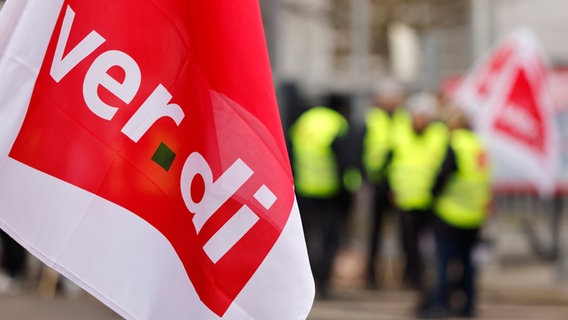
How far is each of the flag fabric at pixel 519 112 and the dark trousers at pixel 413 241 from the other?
158cm

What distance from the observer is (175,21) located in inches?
142

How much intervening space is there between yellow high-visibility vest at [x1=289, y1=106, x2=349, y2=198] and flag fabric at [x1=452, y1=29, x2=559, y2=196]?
198 cm

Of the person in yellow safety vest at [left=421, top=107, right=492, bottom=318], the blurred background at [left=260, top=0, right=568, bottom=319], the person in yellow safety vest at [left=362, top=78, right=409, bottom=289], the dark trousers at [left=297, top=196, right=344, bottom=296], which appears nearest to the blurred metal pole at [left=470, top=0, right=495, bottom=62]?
the blurred background at [left=260, top=0, right=568, bottom=319]

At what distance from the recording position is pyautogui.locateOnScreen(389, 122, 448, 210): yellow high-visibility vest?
1101cm

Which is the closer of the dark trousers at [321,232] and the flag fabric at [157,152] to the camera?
the flag fabric at [157,152]

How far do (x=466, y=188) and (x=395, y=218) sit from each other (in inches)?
128

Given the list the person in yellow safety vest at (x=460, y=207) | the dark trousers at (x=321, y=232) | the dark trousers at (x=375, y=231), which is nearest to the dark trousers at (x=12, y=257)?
the dark trousers at (x=321, y=232)

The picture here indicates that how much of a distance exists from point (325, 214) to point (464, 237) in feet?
5.85

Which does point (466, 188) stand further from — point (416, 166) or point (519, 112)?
point (519, 112)

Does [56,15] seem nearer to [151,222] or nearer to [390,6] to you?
[151,222]

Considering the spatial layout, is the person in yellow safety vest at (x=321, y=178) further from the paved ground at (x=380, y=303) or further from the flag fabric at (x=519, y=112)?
the flag fabric at (x=519, y=112)

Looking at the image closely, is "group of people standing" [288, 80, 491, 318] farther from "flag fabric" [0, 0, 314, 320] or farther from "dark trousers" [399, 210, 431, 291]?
"flag fabric" [0, 0, 314, 320]

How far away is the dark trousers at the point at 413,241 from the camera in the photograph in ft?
37.8

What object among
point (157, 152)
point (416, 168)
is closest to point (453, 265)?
point (416, 168)
